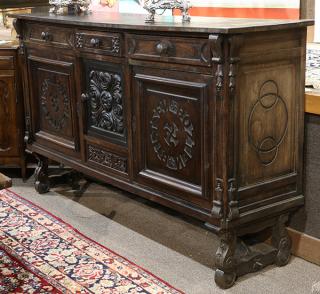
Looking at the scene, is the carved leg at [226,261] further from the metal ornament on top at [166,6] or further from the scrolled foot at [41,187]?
the scrolled foot at [41,187]

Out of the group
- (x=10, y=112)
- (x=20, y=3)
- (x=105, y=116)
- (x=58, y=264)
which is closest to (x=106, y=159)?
(x=105, y=116)

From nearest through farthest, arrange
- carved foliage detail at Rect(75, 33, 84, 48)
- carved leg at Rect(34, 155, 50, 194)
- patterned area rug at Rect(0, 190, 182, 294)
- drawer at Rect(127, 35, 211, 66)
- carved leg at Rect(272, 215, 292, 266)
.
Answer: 1. drawer at Rect(127, 35, 211, 66)
2. patterned area rug at Rect(0, 190, 182, 294)
3. carved leg at Rect(272, 215, 292, 266)
4. carved foliage detail at Rect(75, 33, 84, 48)
5. carved leg at Rect(34, 155, 50, 194)

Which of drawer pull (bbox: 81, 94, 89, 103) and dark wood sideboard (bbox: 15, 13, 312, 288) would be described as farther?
drawer pull (bbox: 81, 94, 89, 103)

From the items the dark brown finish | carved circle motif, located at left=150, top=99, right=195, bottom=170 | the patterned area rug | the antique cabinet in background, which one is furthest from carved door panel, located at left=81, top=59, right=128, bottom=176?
the dark brown finish

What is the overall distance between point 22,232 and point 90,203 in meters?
0.52

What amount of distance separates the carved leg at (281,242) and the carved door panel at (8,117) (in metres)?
1.91

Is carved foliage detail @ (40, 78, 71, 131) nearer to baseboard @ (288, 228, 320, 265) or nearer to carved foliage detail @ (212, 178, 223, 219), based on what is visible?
carved foliage detail @ (212, 178, 223, 219)

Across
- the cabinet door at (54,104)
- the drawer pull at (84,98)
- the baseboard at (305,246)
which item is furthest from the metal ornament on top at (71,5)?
the baseboard at (305,246)

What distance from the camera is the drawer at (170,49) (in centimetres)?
237

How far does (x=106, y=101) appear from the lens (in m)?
3.02

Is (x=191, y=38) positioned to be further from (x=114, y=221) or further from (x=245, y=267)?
(x=114, y=221)

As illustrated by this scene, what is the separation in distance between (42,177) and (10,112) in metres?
0.47

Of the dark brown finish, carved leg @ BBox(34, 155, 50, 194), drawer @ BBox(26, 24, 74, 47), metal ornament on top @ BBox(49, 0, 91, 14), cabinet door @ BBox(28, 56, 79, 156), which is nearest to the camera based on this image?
drawer @ BBox(26, 24, 74, 47)

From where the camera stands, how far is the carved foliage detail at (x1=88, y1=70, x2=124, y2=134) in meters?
2.93
